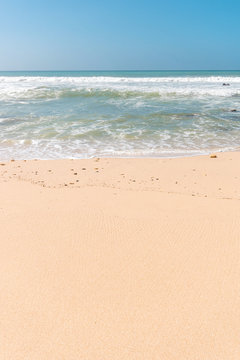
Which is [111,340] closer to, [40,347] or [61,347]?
[61,347]

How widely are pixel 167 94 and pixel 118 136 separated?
13.5 m

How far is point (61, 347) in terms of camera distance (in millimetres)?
1813

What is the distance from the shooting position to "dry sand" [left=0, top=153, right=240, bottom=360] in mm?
1849

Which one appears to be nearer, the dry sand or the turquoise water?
the dry sand

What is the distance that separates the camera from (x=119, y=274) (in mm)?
2439

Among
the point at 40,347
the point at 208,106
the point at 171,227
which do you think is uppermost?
the point at 208,106

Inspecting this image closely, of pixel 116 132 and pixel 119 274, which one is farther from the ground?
pixel 116 132

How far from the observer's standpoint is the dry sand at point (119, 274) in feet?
6.07

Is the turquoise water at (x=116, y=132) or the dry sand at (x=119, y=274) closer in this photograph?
the dry sand at (x=119, y=274)

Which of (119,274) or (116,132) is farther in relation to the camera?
(116,132)

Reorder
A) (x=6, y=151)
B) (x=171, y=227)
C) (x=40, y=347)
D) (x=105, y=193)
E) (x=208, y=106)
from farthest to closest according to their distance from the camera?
(x=208, y=106) → (x=6, y=151) → (x=105, y=193) → (x=171, y=227) → (x=40, y=347)

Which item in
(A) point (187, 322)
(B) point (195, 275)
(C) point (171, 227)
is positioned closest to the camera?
(A) point (187, 322)

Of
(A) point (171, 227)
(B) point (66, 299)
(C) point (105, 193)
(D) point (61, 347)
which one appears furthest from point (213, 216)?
(D) point (61, 347)

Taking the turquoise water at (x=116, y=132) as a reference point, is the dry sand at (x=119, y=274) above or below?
below
